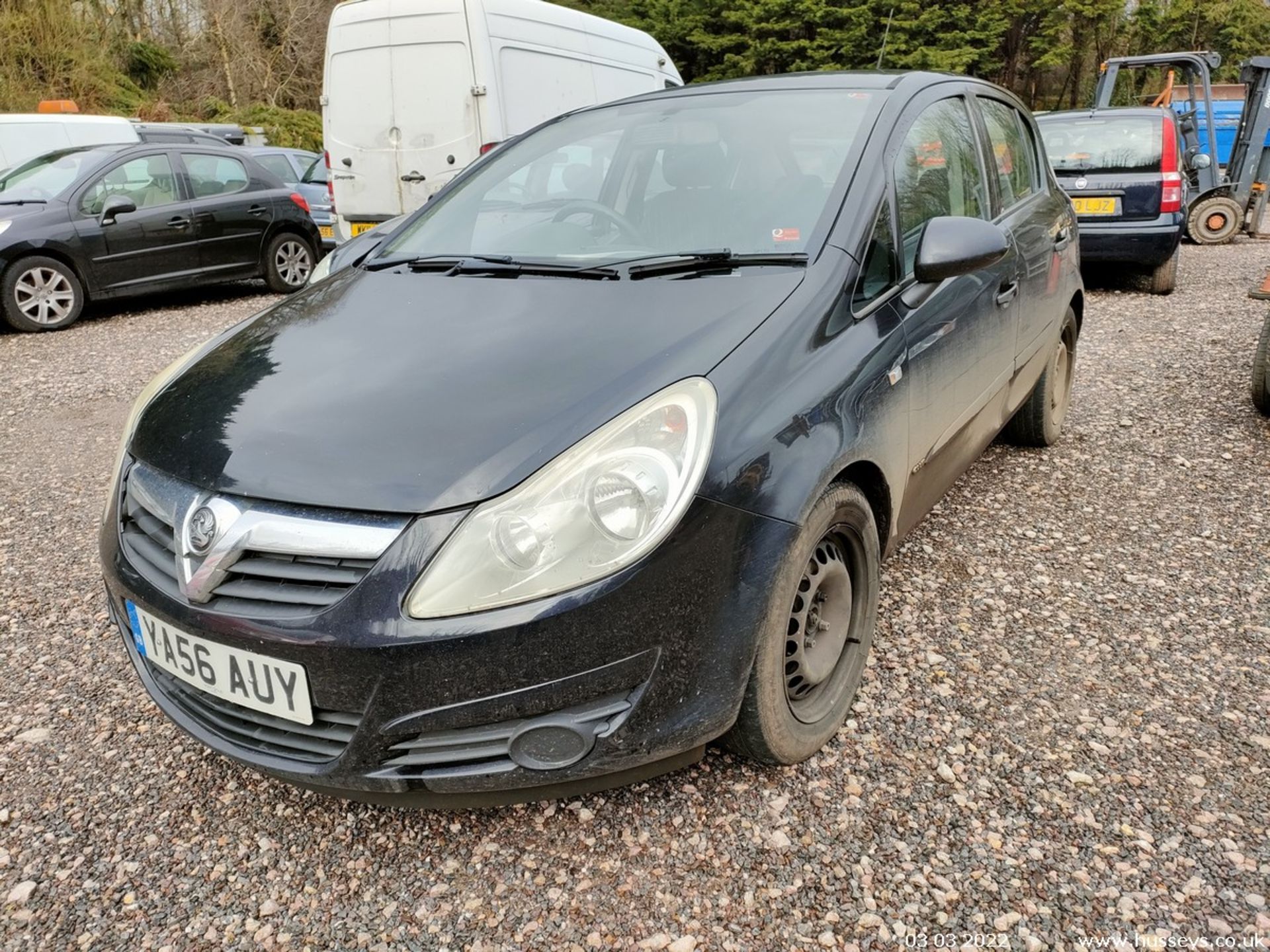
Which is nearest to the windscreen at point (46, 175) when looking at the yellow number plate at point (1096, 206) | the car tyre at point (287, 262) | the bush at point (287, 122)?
the car tyre at point (287, 262)

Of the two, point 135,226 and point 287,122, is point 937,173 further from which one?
point 287,122

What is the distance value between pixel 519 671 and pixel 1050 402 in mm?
3333

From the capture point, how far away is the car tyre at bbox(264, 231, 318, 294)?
29.4 feet

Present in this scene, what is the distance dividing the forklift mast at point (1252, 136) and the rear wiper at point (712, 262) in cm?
1192

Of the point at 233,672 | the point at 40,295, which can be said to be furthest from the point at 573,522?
the point at 40,295

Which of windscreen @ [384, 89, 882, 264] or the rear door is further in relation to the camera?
the rear door

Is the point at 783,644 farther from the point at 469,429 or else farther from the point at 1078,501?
→ the point at 1078,501

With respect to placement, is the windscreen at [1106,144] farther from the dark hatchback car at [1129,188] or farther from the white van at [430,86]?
the white van at [430,86]

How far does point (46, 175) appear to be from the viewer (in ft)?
26.2

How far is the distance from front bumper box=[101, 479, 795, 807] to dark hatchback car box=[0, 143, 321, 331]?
6.86m

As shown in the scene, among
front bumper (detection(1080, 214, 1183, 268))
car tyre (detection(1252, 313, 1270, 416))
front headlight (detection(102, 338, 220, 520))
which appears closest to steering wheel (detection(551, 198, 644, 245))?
front headlight (detection(102, 338, 220, 520))

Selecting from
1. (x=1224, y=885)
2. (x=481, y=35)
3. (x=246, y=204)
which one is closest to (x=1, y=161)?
(x=246, y=204)

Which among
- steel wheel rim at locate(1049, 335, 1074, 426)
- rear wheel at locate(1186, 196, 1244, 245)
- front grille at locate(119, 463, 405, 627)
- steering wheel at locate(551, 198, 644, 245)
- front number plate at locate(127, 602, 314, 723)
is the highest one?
steering wheel at locate(551, 198, 644, 245)

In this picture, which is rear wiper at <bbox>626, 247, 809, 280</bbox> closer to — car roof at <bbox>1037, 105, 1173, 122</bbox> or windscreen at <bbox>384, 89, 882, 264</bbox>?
windscreen at <bbox>384, 89, 882, 264</bbox>
